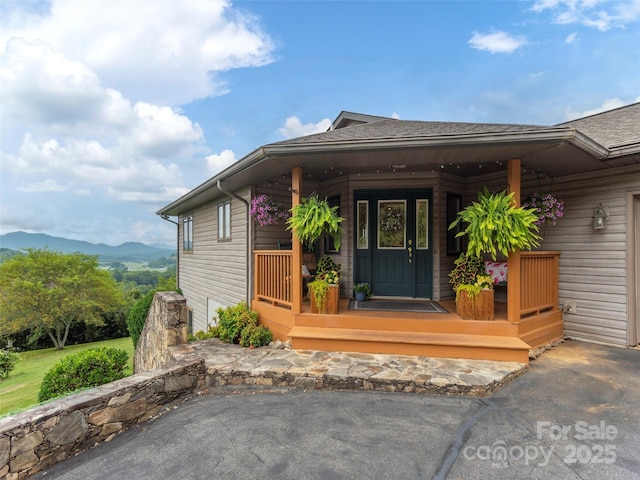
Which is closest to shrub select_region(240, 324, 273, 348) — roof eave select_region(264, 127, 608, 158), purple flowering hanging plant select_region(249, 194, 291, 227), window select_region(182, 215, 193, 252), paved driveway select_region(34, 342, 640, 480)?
paved driveway select_region(34, 342, 640, 480)

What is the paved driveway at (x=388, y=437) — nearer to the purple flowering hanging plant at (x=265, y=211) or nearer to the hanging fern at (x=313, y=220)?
the hanging fern at (x=313, y=220)

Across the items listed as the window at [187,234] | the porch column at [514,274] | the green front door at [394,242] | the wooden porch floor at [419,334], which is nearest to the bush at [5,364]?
the window at [187,234]

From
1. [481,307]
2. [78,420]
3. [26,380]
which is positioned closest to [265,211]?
[78,420]

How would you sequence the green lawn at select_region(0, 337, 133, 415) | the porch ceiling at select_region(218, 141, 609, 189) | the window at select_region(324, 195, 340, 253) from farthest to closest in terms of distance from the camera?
the green lawn at select_region(0, 337, 133, 415), the window at select_region(324, 195, 340, 253), the porch ceiling at select_region(218, 141, 609, 189)

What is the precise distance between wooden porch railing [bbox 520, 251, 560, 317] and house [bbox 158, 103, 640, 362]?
3 cm

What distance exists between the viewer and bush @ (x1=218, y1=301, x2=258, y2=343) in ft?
16.4

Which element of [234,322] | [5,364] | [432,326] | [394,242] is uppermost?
[394,242]

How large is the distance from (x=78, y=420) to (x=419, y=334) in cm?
391

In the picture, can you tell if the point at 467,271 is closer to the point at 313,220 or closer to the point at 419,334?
the point at 419,334

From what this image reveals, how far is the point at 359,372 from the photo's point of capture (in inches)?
140

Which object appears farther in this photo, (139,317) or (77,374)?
(139,317)

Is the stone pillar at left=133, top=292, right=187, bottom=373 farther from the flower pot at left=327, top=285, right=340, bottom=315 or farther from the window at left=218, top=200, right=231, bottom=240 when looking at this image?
the flower pot at left=327, top=285, right=340, bottom=315

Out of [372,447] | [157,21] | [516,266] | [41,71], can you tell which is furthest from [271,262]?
[41,71]

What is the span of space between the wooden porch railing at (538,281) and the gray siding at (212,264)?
4958mm
